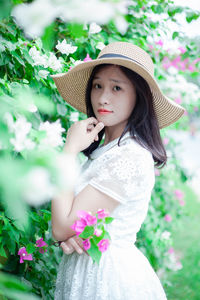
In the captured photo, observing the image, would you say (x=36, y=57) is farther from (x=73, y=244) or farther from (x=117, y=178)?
(x=73, y=244)

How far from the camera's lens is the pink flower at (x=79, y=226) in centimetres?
130

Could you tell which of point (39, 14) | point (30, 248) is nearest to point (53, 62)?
point (30, 248)

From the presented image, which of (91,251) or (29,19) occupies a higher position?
(29,19)

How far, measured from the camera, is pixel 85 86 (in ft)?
6.34

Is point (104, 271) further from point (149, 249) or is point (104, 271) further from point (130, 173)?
point (149, 249)

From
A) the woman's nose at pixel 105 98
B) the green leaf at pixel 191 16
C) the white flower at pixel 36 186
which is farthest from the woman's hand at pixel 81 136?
the green leaf at pixel 191 16

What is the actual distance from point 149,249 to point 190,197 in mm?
4403

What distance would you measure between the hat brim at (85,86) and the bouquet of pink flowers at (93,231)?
0.67 m

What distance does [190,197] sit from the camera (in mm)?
7145

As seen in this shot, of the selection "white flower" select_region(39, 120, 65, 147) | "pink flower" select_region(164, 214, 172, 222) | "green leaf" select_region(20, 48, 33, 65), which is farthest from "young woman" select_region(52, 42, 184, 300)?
"pink flower" select_region(164, 214, 172, 222)

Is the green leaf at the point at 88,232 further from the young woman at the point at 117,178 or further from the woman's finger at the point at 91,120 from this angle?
the woman's finger at the point at 91,120

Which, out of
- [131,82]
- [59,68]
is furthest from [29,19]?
[59,68]

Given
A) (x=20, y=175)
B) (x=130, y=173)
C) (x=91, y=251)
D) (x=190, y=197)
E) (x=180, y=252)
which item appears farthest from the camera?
(x=190, y=197)

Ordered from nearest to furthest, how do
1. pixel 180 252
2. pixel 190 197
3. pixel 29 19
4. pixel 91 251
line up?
pixel 29 19
pixel 91 251
pixel 180 252
pixel 190 197
